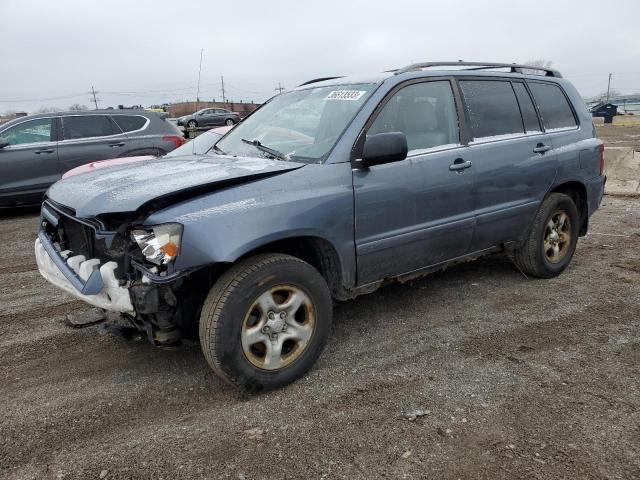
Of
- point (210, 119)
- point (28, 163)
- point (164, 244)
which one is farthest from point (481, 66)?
point (210, 119)

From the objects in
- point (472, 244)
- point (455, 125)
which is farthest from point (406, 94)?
point (472, 244)

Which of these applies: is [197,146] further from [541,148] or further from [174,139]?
[174,139]

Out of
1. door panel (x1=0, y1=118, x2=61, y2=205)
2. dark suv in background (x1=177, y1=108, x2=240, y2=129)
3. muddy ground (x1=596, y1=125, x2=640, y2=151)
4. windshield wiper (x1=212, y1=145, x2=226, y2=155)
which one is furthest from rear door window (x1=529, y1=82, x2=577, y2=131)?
dark suv in background (x1=177, y1=108, x2=240, y2=129)

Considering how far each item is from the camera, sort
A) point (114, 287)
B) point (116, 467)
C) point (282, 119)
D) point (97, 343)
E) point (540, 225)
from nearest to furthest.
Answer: point (116, 467) → point (114, 287) → point (97, 343) → point (282, 119) → point (540, 225)

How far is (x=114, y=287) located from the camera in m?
2.62

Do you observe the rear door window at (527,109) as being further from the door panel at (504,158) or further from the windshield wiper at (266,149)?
the windshield wiper at (266,149)

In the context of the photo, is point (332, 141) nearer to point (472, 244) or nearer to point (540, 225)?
Answer: point (472, 244)

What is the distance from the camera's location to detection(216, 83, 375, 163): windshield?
331 cm

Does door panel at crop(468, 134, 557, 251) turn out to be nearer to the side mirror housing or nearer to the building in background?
the side mirror housing

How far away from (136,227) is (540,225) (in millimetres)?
3370

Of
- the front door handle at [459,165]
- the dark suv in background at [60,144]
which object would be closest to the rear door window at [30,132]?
the dark suv in background at [60,144]

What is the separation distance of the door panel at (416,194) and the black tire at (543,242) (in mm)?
916

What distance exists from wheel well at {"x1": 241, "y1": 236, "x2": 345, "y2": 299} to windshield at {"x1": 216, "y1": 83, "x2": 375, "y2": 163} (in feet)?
1.68

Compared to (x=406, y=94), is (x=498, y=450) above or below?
below
